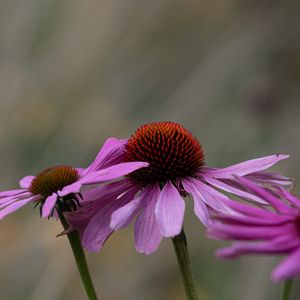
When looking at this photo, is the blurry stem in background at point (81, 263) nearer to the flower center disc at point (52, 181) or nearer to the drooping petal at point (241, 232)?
the flower center disc at point (52, 181)

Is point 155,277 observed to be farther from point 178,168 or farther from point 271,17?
point 178,168

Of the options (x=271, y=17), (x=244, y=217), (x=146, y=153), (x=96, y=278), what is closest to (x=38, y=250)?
(x=96, y=278)

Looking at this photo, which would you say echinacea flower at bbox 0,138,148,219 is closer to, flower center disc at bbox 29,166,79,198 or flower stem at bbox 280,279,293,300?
flower center disc at bbox 29,166,79,198

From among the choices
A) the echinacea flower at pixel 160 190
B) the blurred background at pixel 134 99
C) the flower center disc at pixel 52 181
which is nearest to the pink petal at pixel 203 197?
the echinacea flower at pixel 160 190

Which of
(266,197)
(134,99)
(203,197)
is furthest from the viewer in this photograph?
(134,99)

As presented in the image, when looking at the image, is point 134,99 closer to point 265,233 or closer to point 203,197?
point 203,197

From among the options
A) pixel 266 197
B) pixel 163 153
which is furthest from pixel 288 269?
pixel 163 153

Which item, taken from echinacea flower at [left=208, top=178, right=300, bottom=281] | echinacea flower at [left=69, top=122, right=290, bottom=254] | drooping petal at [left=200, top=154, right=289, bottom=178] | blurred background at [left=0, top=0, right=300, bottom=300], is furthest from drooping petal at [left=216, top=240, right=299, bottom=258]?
blurred background at [left=0, top=0, right=300, bottom=300]
